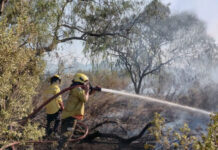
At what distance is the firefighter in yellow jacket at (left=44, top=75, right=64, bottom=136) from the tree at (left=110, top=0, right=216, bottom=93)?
3.54 m

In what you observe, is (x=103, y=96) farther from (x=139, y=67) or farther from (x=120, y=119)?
(x=139, y=67)

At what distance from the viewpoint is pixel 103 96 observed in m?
7.31

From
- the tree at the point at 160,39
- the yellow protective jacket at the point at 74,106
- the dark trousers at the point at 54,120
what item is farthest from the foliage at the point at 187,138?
the tree at the point at 160,39

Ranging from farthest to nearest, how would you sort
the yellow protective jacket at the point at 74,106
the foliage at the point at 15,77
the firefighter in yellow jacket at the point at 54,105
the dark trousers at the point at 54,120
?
the dark trousers at the point at 54,120, the firefighter in yellow jacket at the point at 54,105, the yellow protective jacket at the point at 74,106, the foliage at the point at 15,77

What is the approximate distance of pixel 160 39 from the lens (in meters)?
9.18

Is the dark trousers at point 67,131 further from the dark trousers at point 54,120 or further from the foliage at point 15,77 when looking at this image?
the foliage at point 15,77

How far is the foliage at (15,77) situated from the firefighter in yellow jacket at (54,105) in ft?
6.00

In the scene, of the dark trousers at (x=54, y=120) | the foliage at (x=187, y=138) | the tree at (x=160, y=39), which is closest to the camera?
the foliage at (x=187, y=138)

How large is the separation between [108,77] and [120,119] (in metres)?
1.98

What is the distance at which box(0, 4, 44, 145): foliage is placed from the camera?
2695 mm

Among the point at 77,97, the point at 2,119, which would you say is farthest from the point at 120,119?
the point at 2,119

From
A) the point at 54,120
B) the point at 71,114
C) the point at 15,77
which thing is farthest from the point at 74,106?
the point at 15,77

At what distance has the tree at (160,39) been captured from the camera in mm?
A: 8711

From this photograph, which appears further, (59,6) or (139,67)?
(139,67)
